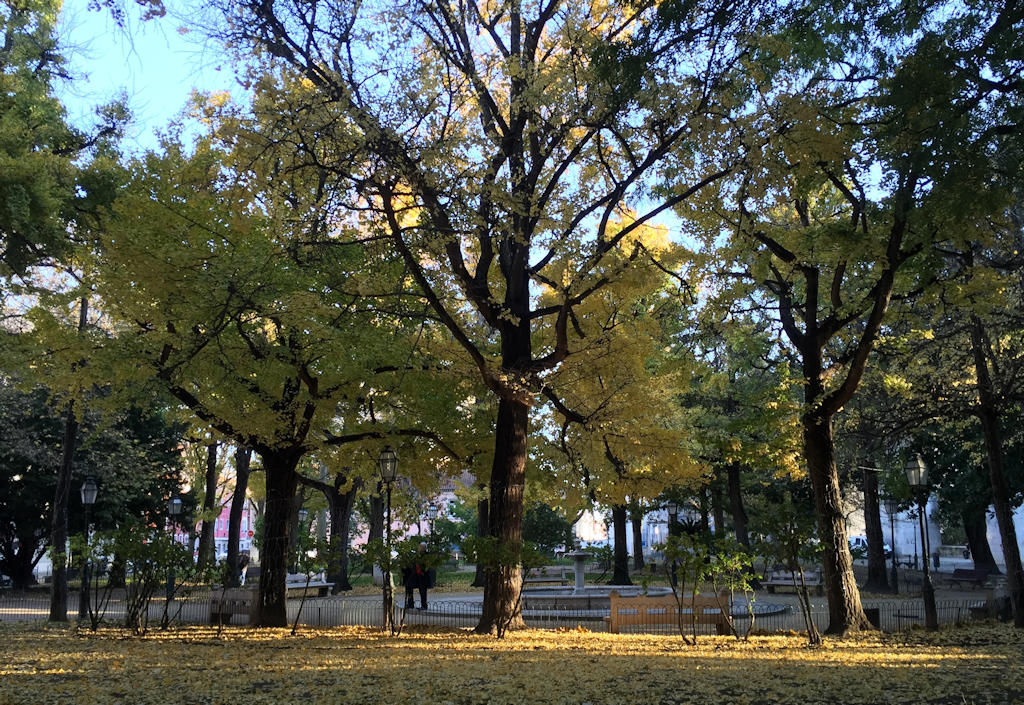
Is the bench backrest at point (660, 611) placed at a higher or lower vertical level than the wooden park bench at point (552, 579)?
higher

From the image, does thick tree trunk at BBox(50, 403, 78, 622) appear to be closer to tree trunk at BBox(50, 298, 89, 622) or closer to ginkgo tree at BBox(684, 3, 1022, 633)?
tree trunk at BBox(50, 298, 89, 622)

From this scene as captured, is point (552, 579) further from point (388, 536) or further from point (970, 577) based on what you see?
point (388, 536)

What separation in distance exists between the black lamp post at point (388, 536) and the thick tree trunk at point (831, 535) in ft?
20.4

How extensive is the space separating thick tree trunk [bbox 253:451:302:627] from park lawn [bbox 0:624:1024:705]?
2.34 m

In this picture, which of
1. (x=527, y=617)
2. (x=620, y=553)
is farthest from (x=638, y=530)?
(x=527, y=617)

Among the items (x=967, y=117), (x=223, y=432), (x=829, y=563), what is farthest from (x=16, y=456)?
(x=967, y=117)

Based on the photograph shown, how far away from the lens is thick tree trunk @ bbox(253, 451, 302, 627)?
1383 cm

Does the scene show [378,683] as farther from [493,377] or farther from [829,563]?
[829,563]

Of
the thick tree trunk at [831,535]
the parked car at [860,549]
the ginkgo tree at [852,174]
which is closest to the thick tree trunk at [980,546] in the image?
the parked car at [860,549]

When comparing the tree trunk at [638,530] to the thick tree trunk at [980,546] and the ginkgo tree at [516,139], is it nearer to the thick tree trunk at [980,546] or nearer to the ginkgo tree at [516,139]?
the thick tree trunk at [980,546]

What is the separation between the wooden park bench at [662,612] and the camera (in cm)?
1217

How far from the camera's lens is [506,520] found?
11.6 meters

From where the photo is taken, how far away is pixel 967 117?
23.2ft

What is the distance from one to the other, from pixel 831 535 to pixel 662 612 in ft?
9.20
